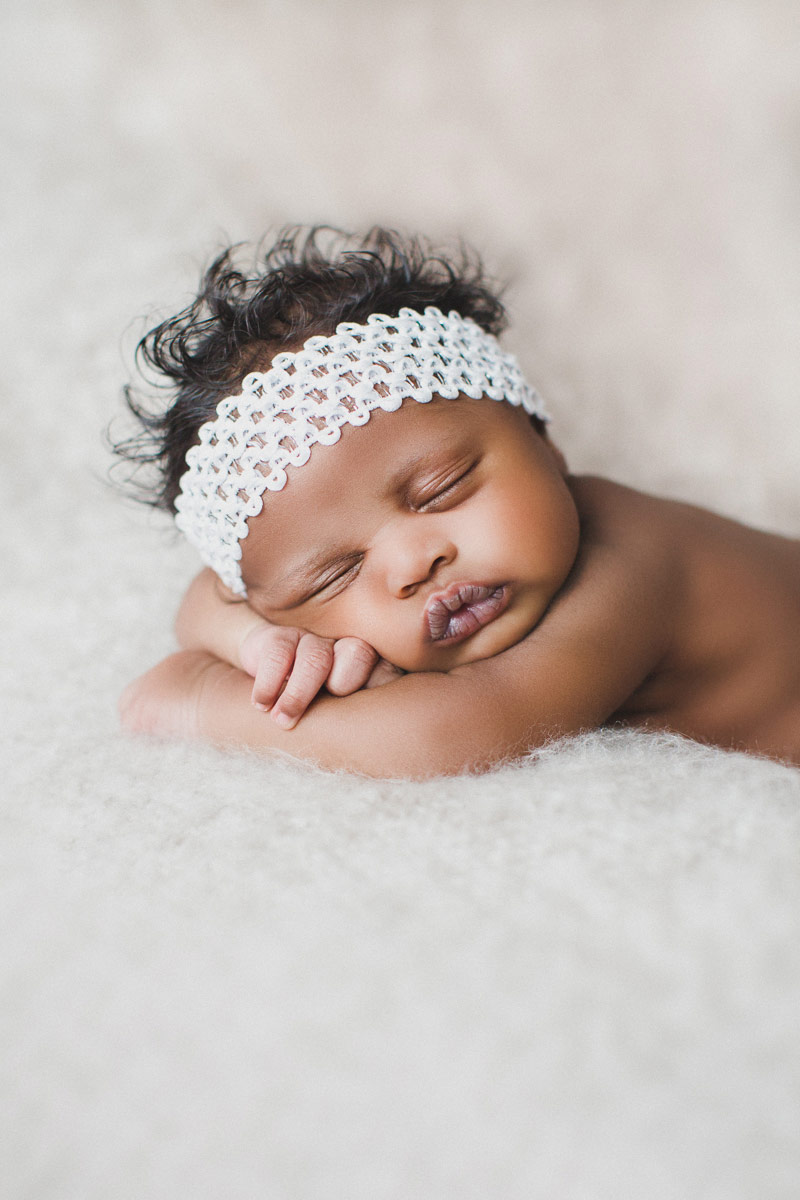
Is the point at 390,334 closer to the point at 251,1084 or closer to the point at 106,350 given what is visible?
the point at 106,350

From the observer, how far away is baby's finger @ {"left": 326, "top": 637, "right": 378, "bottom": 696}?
3.12ft

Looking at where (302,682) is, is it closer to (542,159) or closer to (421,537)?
(421,537)

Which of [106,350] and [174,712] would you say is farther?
[106,350]

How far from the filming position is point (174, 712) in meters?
1.04

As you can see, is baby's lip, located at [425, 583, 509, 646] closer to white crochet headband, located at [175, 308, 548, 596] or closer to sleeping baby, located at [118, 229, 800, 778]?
sleeping baby, located at [118, 229, 800, 778]

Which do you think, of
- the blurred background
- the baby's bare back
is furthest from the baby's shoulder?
the blurred background

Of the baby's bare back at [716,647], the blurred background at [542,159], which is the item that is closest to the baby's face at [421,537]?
the baby's bare back at [716,647]

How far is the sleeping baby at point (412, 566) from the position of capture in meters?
0.93

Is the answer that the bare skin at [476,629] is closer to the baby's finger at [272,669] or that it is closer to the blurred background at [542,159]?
the baby's finger at [272,669]

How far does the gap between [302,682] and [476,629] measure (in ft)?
0.58

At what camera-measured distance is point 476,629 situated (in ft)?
3.17

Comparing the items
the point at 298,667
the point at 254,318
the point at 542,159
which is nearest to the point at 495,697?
the point at 298,667

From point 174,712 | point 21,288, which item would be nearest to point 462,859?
point 174,712

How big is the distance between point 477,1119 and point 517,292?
135 cm
